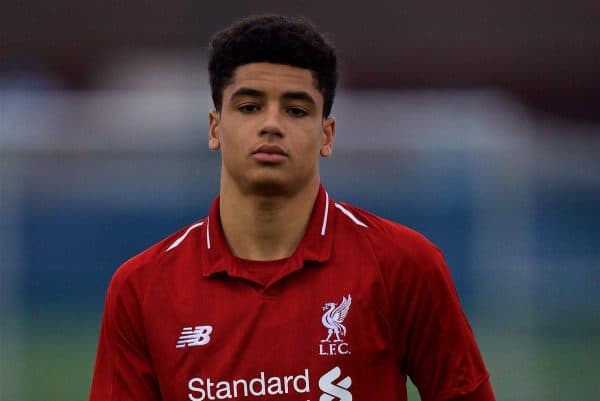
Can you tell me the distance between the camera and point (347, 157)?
704cm

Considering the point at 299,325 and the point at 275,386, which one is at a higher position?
the point at 299,325

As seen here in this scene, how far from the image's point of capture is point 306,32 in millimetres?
2488

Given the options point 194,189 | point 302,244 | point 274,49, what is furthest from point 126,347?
point 194,189

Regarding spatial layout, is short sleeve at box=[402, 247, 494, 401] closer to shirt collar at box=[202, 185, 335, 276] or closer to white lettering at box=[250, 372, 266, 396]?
shirt collar at box=[202, 185, 335, 276]

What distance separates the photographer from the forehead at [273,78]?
7.90 feet

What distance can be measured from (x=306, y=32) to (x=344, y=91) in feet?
15.9

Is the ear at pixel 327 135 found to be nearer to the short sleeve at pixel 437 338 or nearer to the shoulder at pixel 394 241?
the shoulder at pixel 394 241

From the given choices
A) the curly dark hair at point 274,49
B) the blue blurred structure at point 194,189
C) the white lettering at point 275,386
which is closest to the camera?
the white lettering at point 275,386

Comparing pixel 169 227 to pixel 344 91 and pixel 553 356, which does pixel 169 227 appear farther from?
pixel 553 356

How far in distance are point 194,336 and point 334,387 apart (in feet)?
1.00

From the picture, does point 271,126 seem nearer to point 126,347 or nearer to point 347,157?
point 126,347

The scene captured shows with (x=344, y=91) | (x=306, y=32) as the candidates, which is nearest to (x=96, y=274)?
(x=344, y=91)

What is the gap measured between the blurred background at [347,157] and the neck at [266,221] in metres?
4.32

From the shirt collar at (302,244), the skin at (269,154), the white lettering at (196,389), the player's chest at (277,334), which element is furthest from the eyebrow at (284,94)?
the white lettering at (196,389)
